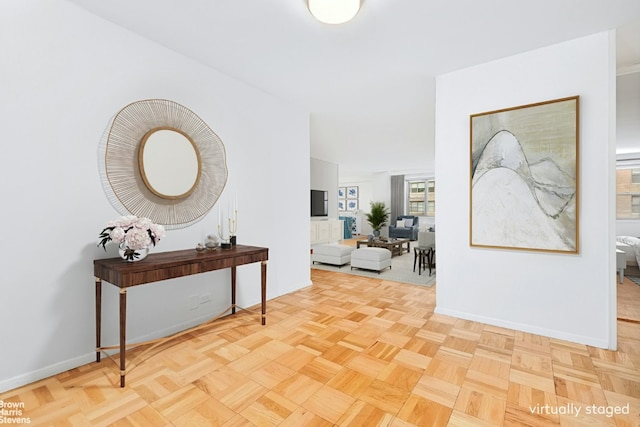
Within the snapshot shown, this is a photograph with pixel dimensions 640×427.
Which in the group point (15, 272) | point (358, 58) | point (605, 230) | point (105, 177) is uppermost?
point (358, 58)

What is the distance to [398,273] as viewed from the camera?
4875 mm

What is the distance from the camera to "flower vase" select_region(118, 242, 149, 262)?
1.95 meters

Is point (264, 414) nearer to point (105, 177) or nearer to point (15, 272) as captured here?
point (15, 272)

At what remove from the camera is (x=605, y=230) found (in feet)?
7.39

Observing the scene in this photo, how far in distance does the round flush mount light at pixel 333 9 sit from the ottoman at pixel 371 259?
368 centimetres

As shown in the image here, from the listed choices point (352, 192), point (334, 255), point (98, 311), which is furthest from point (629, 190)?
point (98, 311)

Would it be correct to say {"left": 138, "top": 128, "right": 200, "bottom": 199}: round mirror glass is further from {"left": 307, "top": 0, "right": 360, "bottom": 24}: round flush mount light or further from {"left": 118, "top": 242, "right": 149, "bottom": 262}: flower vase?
{"left": 307, "top": 0, "right": 360, "bottom": 24}: round flush mount light

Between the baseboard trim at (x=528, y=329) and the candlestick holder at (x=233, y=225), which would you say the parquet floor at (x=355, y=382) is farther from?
the candlestick holder at (x=233, y=225)

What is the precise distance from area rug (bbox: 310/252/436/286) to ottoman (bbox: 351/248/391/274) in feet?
0.33

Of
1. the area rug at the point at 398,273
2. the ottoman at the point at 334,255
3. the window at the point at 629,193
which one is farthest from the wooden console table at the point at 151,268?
the window at the point at 629,193

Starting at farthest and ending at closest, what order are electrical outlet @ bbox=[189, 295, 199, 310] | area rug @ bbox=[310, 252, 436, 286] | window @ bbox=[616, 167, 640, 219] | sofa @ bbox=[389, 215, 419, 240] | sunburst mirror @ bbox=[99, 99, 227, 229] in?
sofa @ bbox=[389, 215, 419, 240], window @ bbox=[616, 167, 640, 219], area rug @ bbox=[310, 252, 436, 286], electrical outlet @ bbox=[189, 295, 199, 310], sunburst mirror @ bbox=[99, 99, 227, 229]

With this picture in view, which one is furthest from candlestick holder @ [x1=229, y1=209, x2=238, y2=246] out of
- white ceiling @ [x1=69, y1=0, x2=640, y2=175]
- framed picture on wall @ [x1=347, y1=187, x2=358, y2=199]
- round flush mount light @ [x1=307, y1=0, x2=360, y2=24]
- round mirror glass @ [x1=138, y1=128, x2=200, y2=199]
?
framed picture on wall @ [x1=347, y1=187, x2=358, y2=199]

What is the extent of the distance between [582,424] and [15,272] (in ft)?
10.8

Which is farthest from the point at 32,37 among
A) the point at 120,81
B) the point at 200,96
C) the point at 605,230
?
the point at 605,230
